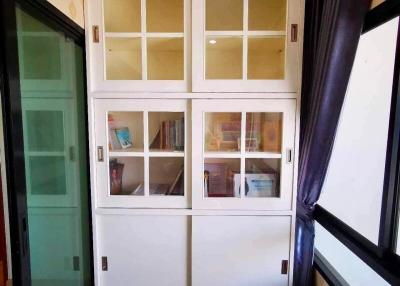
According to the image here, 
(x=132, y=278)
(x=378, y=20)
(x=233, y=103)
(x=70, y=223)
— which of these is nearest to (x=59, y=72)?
(x=70, y=223)

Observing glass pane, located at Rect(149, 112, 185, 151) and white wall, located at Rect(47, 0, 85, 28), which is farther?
glass pane, located at Rect(149, 112, 185, 151)

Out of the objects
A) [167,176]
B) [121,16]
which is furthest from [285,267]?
Answer: [121,16]

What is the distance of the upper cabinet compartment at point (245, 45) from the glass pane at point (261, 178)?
462 millimetres

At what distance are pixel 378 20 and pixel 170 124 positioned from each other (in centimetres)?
117

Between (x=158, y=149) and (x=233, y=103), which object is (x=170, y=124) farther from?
(x=233, y=103)

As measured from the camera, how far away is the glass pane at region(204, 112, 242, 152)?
4.85 ft

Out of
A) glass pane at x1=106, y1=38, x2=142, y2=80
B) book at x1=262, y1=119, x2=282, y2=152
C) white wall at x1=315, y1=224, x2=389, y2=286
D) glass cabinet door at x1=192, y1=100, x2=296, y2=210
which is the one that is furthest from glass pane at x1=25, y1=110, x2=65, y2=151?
white wall at x1=315, y1=224, x2=389, y2=286

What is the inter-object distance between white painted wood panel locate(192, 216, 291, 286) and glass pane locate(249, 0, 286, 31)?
117 cm

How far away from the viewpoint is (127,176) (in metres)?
1.57

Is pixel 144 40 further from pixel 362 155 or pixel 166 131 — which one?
pixel 362 155

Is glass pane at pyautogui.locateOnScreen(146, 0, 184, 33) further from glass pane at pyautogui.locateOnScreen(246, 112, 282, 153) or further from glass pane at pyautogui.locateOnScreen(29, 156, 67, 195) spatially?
glass pane at pyautogui.locateOnScreen(29, 156, 67, 195)

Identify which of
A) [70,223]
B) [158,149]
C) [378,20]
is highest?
[378,20]

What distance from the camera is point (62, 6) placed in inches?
47.3

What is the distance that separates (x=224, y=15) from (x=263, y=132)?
757mm
